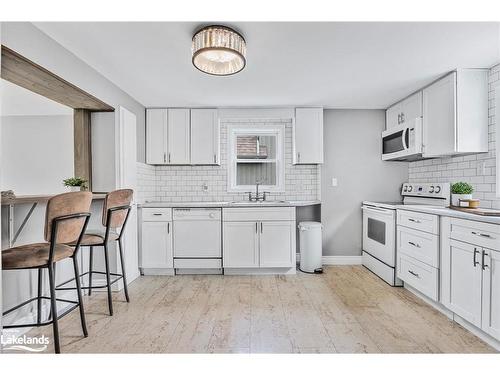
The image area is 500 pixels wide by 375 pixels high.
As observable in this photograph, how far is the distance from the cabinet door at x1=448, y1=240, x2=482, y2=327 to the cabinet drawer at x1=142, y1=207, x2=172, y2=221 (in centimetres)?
289

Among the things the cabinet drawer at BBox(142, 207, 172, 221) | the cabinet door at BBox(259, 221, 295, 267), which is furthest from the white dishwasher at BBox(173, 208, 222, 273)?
the cabinet door at BBox(259, 221, 295, 267)

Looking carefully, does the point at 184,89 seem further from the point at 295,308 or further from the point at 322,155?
the point at 295,308

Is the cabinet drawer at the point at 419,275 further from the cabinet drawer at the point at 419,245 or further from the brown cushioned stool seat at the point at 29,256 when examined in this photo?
the brown cushioned stool seat at the point at 29,256

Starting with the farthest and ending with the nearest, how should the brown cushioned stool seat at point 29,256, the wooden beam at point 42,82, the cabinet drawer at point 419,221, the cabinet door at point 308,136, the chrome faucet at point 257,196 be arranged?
the chrome faucet at point 257,196 < the cabinet door at point 308,136 < the cabinet drawer at point 419,221 < the wooden beam at point 42,82 < the brown cushioned stool seat at point 29,256

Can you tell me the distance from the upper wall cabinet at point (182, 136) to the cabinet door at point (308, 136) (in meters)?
1.10

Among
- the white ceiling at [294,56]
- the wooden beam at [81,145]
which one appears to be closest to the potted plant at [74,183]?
the wooden beam at [81,145]

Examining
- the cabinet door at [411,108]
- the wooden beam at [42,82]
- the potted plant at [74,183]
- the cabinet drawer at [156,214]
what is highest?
the cabinet door at [411,108]

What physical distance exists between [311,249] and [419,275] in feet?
3.91

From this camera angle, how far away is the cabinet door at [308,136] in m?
3.65

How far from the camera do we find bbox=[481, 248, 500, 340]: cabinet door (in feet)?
5.85

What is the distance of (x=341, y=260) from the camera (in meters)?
3.78

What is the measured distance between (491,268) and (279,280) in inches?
76.2

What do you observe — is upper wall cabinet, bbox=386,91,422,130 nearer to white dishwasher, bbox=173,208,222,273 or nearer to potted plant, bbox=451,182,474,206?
potted plant, bbox=451,182,474,206

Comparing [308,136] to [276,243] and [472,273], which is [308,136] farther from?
[472,273]
